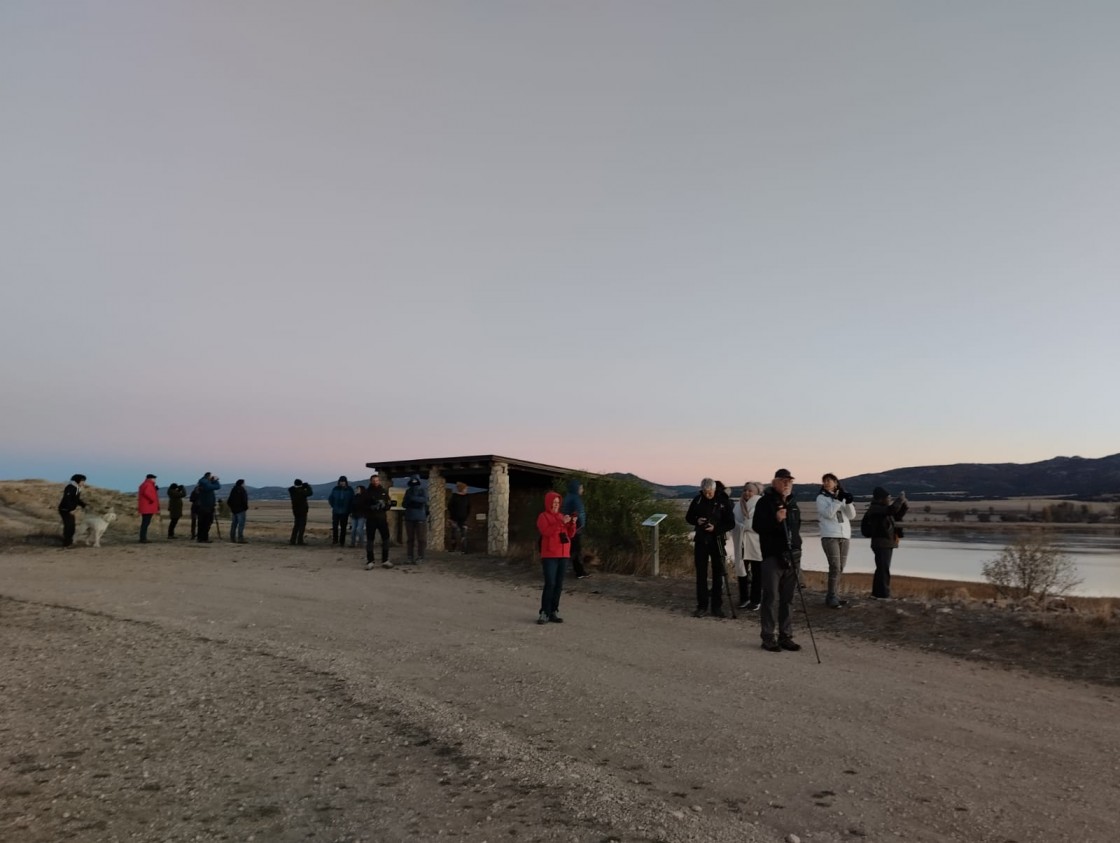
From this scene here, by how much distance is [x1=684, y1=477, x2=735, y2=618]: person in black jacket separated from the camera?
10.8 metres

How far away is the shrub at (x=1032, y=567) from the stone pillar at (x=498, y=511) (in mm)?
12535

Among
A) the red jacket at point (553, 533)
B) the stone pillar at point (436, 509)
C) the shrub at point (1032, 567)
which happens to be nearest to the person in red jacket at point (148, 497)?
the stone pillar at point (436, 509)

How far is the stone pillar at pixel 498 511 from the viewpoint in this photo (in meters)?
20.6

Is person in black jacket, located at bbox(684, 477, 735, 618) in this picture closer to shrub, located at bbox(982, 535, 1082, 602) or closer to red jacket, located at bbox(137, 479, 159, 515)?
shrub, located at bbox(982, 535, 1082, 602)

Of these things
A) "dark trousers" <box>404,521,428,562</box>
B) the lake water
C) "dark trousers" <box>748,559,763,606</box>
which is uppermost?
"dark trousers" <box>404,521,428,562</box>

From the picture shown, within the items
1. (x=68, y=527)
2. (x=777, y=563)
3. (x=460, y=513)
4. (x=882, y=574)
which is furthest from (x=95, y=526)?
(x=882, y=574)

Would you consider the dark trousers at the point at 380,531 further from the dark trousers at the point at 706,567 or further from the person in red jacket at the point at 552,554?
the dark trousers at the point at 706,567

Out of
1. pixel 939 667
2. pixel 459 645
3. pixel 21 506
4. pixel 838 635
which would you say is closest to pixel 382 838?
pixel 459 645

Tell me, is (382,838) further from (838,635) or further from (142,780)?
(838,635)

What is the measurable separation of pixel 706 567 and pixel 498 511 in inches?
424

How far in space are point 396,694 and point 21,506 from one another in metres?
38.8

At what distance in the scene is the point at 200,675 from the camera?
7.23 meters

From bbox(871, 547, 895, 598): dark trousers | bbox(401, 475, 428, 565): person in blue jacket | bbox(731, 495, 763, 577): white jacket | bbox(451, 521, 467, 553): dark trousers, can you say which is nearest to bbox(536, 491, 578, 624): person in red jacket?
bbox(731, 495, 763, 577): white jacket

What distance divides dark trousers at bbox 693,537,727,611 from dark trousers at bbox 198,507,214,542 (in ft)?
53.7
